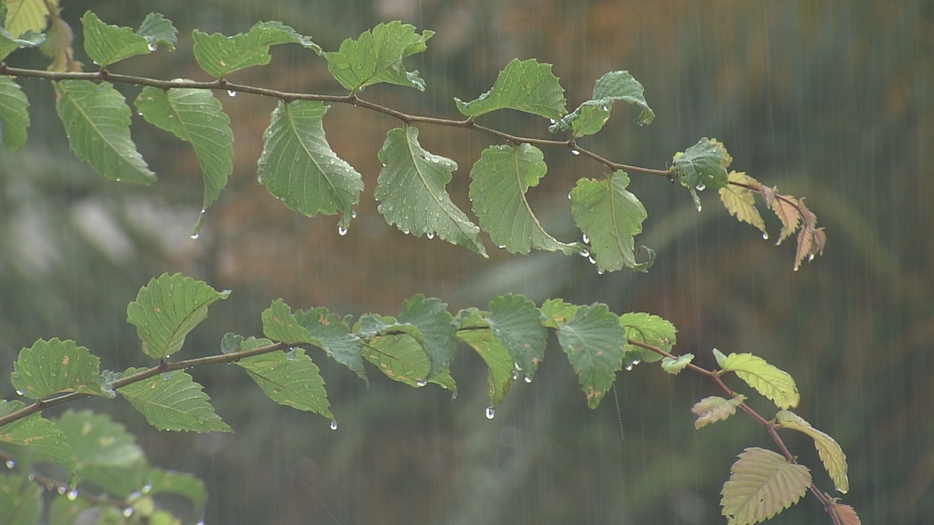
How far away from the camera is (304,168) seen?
15.9 inches

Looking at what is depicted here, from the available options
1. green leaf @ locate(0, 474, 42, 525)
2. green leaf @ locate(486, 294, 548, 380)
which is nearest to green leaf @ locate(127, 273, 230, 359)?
green leaf @ locate(486, 294, 548, 380)

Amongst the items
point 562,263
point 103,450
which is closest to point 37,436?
point 103,450

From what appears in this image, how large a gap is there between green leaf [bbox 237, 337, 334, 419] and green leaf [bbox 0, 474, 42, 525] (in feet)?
0.80

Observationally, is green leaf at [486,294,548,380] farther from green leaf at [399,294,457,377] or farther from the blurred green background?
the blurred green background

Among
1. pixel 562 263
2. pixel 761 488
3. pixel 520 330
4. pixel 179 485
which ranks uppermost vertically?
pixel 520 330

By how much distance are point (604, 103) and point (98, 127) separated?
224mm

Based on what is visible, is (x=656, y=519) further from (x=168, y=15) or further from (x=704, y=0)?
(x=168, y=15)

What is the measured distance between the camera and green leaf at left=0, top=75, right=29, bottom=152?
382mm

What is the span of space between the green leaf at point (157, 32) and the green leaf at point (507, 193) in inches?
5.7

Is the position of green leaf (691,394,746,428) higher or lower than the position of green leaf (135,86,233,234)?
lower

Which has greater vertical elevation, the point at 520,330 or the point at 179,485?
the point at 520,330

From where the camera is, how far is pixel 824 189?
209 centimetres

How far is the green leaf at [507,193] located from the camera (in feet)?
1.37

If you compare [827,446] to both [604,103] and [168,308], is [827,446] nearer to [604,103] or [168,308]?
[604,103]
